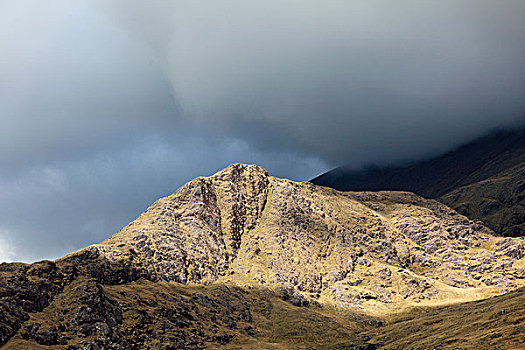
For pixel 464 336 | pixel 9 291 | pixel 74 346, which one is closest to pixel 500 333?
pixel 464 336

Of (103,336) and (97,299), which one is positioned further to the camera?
(97,299)

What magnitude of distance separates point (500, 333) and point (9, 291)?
23355cm

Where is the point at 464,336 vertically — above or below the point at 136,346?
below

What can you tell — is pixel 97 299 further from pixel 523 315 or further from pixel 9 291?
pixel 523 315

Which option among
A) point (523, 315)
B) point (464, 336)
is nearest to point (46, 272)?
point (464, 336)

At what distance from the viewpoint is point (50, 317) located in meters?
168

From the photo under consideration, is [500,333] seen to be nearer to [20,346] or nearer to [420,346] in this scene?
[420,346]

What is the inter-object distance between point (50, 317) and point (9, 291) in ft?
73.2

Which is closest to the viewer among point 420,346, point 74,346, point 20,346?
point 20,346

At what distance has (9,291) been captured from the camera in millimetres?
163750

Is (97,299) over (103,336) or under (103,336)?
over

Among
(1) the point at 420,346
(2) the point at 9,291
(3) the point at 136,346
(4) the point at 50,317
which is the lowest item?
(1) the point at 420,346

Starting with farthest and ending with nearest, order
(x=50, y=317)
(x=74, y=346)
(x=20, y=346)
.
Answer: (x=50, y=317)
(x=74, y=346)
(x=20, y=346)

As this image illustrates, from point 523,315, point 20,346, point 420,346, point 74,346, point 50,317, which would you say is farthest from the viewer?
point 420,346
